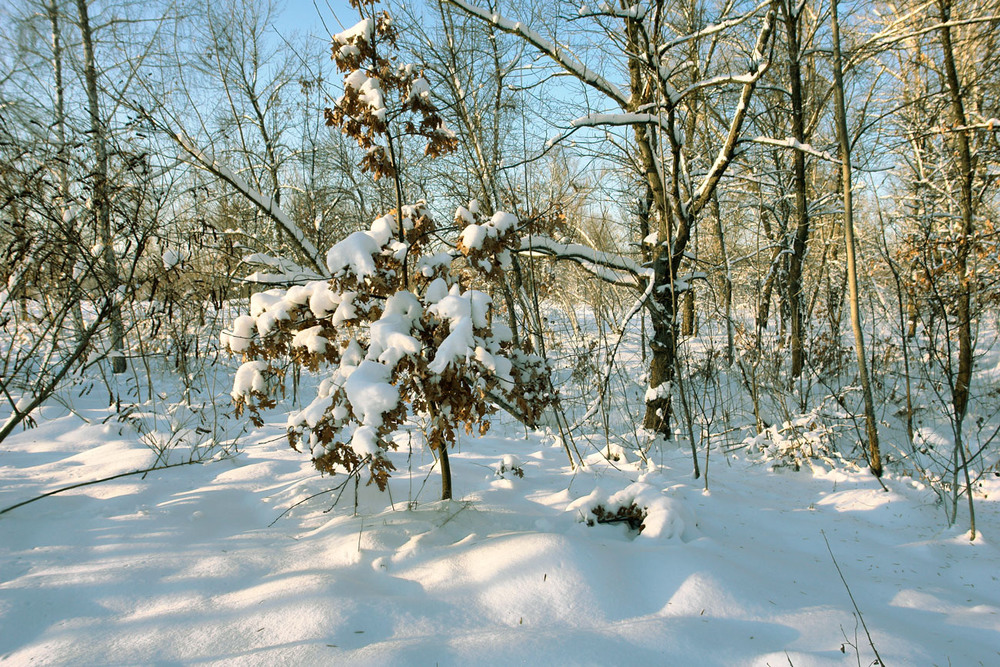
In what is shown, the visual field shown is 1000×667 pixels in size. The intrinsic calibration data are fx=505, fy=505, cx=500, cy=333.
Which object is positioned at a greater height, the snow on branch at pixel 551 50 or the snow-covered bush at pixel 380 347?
the snow on branch at pixel 551 50

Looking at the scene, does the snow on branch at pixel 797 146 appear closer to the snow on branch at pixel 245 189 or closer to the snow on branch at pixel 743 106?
the snow on branch at pixel 743 106

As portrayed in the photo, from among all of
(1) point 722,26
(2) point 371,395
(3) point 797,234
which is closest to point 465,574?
(2) point 371,395

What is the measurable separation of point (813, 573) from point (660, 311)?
272 cm

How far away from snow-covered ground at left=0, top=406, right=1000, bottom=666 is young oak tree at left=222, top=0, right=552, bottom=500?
0.51 meters

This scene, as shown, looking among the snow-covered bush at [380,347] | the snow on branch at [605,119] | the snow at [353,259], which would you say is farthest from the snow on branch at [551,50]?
the snow at [353,259]

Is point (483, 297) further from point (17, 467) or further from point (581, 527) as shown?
point (17, 467)

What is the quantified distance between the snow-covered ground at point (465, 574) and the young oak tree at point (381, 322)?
0.51 metres

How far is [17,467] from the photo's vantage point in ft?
10.9

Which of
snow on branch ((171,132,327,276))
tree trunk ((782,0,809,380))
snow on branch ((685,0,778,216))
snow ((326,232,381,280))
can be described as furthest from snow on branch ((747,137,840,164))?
snow on branch ((171,132,327,276))

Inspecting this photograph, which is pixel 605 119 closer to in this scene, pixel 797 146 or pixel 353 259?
pixel 797 146

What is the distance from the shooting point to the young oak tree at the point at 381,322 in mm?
2094

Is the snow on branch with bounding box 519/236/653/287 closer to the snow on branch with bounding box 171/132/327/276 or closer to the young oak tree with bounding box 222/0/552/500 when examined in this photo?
the snow on branch with bounding box 171/132/327/276

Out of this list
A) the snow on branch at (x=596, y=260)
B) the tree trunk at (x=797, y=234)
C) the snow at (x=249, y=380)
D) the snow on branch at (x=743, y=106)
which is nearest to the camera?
the snow at (x=249, y=380)

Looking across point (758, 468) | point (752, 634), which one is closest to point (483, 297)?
point (752, 634)
